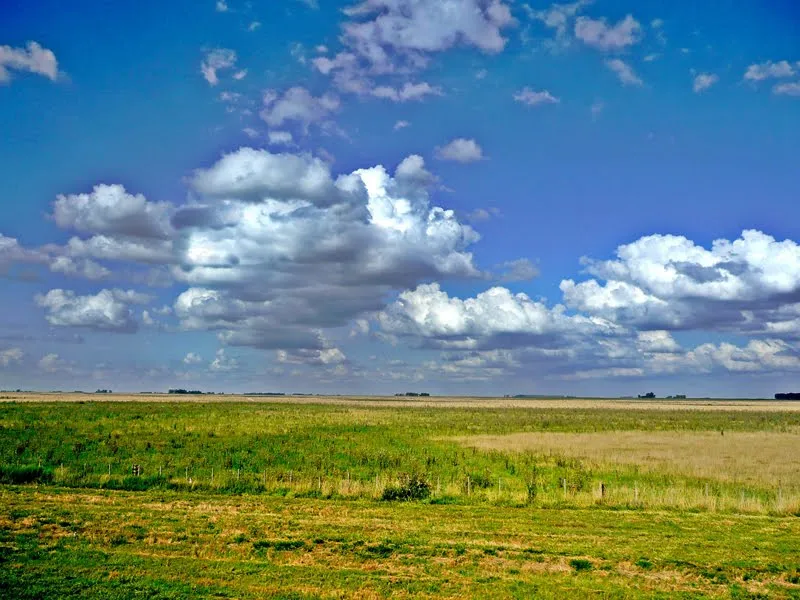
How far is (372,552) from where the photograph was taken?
17.8m

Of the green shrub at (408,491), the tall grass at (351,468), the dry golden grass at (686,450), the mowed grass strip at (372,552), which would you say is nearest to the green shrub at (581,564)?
the mowed grass strip at (372,552)

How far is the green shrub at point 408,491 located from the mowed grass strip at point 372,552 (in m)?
3.80

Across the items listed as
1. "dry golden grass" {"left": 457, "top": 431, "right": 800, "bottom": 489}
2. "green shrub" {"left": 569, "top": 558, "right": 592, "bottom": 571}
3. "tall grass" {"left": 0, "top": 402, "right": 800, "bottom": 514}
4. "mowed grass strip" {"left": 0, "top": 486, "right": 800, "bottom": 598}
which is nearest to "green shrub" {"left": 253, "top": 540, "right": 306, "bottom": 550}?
"mowed grass strip" {"left": 0, "top": 486, "right": 800, "bottom": 598}

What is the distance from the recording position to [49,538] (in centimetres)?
1786

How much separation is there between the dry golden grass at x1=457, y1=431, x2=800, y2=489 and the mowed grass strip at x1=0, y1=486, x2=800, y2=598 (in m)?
16.4

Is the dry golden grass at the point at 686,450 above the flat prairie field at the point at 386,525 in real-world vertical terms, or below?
below

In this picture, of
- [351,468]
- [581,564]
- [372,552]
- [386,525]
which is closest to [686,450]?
[351,468]

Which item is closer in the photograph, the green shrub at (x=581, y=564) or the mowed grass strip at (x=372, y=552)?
the mowed grass strip at (x=372, y=552)

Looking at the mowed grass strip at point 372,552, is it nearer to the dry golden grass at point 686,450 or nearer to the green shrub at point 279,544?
the green shrub at point 279,544

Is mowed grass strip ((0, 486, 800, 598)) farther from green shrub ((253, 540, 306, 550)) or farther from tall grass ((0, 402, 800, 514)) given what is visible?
tall grass ((0, 402, 800, 514))

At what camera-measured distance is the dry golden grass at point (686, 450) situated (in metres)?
40.2

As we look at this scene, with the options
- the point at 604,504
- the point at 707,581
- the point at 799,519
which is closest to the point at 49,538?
the point at 707,581

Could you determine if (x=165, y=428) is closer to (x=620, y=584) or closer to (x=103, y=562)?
(x=103, y=562)

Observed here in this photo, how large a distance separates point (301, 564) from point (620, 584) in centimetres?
788
